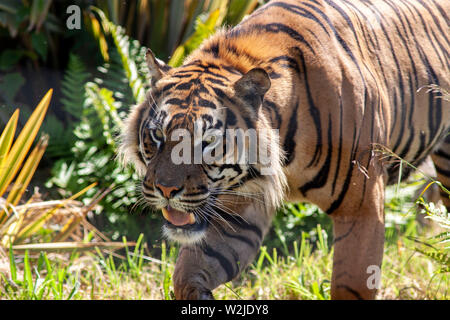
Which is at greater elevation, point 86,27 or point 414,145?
point 86,27

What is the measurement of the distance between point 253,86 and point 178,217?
0.54m

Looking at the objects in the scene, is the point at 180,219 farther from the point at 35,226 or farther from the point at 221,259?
the point at 35,226

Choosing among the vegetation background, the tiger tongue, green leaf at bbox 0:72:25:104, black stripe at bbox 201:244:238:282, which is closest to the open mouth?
the tiger tongue

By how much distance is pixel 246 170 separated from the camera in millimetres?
2271

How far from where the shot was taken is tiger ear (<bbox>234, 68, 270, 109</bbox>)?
6.89 feet

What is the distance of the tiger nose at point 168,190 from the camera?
6.57 feet

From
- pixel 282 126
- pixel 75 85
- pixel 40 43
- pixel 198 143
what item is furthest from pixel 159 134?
pixel 40 43

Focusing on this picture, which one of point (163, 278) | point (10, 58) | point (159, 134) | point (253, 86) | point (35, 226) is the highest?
point (10, 58)

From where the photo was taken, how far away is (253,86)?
2148mm

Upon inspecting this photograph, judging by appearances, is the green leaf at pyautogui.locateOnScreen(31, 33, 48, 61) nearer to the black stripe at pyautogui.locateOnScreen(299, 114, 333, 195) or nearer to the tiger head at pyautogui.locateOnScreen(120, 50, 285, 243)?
the tiger head at pyautogui.locateOnScreen(120, 50, 285, 243)

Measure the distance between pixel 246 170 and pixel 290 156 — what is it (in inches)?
7.7

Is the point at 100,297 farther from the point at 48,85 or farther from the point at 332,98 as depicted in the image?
the point at 48,85

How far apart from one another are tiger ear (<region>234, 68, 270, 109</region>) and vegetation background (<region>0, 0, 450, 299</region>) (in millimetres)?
1043

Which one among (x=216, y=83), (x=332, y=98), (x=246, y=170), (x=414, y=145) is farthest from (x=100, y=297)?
(x=414, y=145)
